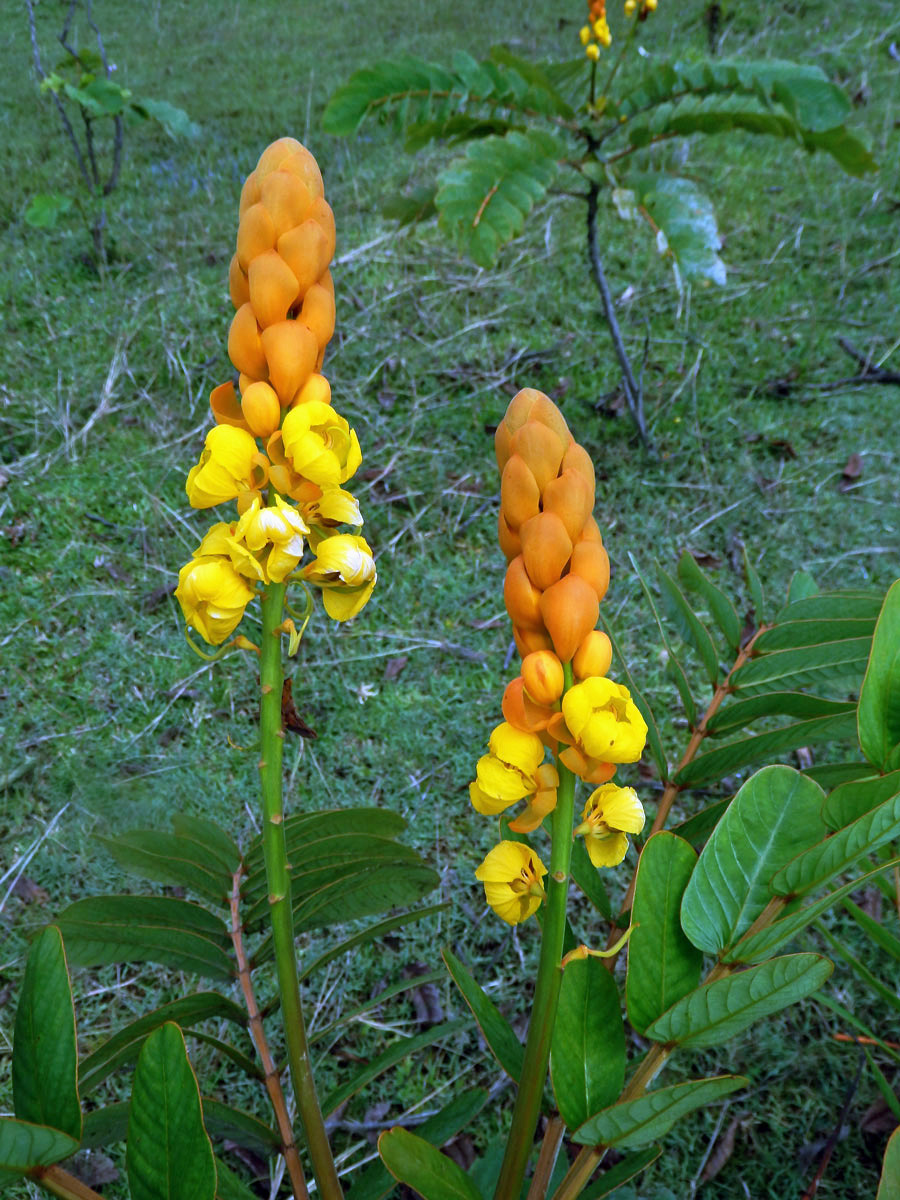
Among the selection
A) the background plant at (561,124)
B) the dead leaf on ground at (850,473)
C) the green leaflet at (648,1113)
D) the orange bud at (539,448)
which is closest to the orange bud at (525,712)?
the orange bud at (539,448)

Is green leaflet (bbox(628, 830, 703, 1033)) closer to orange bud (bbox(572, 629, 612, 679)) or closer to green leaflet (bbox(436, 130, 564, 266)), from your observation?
orange bud (bbox(572, 629, 612, 679))

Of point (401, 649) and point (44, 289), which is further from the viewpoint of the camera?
point (44, 289)

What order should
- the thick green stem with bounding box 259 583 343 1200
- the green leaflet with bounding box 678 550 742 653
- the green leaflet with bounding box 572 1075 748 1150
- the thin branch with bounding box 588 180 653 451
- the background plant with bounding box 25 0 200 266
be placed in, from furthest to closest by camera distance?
the background plant with bounding box 25 0 200 266 → the thin branch with bounding box 588 180 653 451 → the green leaflet with bounding box 678 550 742 653 → the thick green stem with bounding box 259 583 343 1200 → the green leaflet with bounding box 572 1075 748 1150

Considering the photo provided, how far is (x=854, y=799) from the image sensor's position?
1.95 feet

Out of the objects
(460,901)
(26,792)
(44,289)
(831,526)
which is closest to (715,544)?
(831,526)

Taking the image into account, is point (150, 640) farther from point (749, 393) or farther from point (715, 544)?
point (749, 393)

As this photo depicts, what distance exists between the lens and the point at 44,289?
2.71 metres

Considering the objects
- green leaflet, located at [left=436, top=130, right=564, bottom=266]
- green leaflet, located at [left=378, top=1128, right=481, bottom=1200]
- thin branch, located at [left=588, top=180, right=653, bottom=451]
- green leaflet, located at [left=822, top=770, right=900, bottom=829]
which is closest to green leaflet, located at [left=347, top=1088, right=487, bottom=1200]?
green leaflet, located at [left=378, top=1128, right=481, bottom=1200]

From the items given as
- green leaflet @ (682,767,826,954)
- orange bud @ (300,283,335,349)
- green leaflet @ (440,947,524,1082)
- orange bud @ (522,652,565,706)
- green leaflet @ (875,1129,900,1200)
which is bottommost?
green leaflet @ (440,947,524,1082)

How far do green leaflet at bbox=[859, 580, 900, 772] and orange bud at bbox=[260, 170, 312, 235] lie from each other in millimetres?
476

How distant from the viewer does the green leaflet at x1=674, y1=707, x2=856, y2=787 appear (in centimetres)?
77

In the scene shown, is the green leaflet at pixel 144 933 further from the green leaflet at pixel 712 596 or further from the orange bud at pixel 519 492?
the green leaflet at pixel 712 596

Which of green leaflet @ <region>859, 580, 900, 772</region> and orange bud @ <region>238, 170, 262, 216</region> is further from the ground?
orange bud @ <region>238, 170, 262, 216</region>

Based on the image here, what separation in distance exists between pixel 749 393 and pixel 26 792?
1.92m
